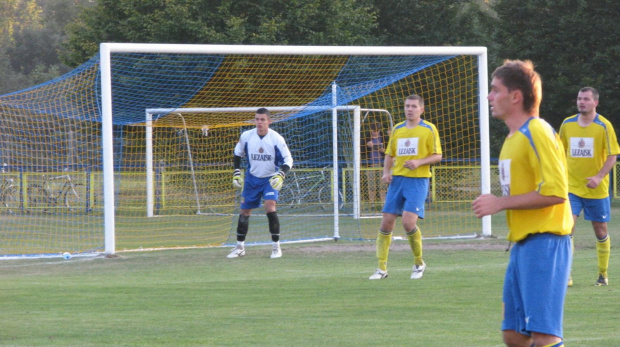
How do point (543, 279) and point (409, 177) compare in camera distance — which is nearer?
point (543, 279)

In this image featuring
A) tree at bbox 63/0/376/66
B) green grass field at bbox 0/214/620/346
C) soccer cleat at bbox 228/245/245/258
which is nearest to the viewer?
green grass field at bbox 0/214/620/346

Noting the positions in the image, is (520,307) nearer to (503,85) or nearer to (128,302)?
(503,85)

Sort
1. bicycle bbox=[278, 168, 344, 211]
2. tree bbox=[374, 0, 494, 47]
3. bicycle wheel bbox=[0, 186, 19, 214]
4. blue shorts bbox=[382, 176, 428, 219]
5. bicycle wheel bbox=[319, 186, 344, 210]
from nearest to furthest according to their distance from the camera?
1. blue shorts bbox=[382, 176, 428, 219]
2. bicycle wheel bbox=[319, 186, 344, 210]
3. bicycle bbox=[278, 168, 344, 211]
4. bicycle wheel bbox=[0, 186, 19, 214]
5. tree bbox=[374, 0, 494, 47]

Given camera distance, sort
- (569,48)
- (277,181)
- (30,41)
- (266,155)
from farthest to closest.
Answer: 1. (30,41)
2. (569,48)
3. (266,155)
4. (277,181)

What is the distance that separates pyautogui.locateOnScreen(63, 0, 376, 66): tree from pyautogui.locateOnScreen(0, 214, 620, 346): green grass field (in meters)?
16.1

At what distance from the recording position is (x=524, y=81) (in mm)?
4164

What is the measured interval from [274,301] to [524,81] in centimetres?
456

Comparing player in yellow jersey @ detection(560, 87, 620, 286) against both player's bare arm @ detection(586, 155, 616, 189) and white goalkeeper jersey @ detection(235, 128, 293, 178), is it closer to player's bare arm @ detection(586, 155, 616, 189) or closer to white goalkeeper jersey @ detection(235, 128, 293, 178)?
player's bare arm @ detection(586, 155, 616, 189)

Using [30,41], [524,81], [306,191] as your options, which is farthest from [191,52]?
[30,41]

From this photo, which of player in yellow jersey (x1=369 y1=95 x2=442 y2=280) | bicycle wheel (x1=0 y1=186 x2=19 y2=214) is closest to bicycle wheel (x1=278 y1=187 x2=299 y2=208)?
bicycle wheel (x1=0 y1=186 x2=19 y2=214)

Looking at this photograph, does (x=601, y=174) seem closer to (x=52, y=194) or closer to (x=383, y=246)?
(x=383, y=246)

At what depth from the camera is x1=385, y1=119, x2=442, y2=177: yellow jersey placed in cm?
968

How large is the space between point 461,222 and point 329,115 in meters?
5.23

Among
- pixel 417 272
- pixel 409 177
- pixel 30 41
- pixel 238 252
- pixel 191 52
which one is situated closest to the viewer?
pixel 409 177
